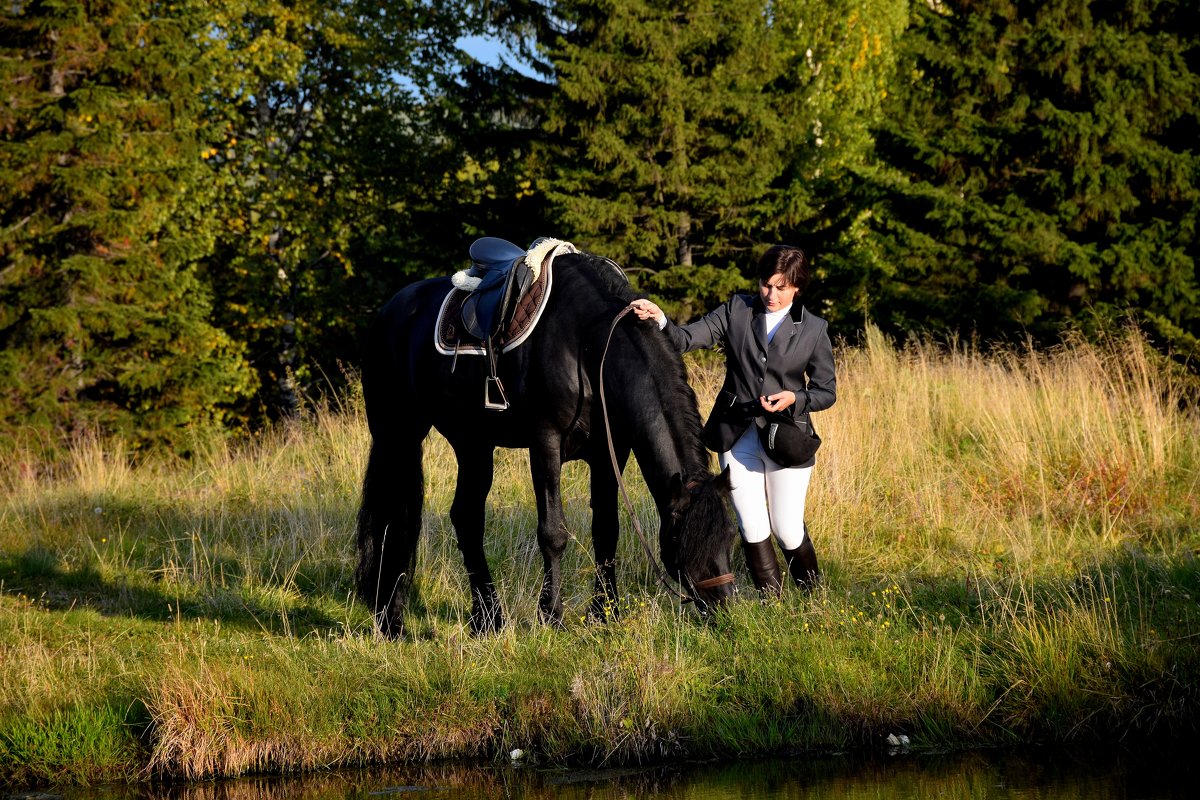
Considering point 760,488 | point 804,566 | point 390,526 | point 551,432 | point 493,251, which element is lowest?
point 804,566

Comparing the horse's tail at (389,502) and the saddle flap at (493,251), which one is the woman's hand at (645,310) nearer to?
the saddle flap at (493,251)

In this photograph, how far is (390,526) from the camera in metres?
7.29

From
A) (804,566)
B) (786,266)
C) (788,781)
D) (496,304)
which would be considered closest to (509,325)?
(496,304)

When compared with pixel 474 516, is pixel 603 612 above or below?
below

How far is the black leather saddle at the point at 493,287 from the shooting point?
6270 millimetres

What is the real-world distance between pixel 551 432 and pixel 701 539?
4.10 feet

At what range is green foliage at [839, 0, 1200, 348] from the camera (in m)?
14.6

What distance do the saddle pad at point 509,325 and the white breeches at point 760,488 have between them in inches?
47.9

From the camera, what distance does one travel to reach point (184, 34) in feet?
57.8

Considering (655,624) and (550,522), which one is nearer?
(655,624)

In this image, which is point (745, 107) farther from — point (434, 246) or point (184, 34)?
point (184, 34)

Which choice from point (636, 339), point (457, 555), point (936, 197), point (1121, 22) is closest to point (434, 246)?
point (936, 197)

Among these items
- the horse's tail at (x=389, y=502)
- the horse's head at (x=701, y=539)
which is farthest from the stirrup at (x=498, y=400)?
the horse's head at (x=701, y=539)

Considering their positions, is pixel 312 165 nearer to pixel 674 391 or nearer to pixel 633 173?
pixel 633 173
